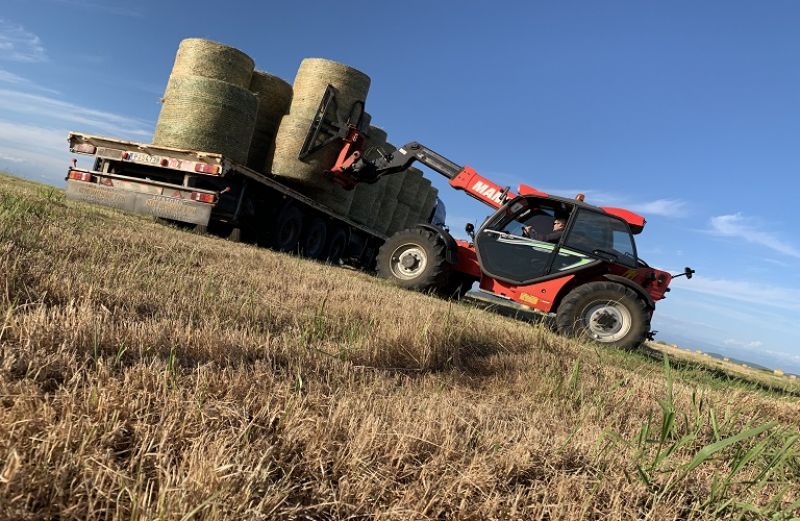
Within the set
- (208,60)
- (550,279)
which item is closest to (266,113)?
(208,60)

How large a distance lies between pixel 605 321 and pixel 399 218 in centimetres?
824

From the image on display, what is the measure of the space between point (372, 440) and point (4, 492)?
37.9 inches

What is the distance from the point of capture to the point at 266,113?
9469 mm

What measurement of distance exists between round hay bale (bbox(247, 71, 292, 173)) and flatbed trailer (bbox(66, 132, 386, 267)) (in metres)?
0.62

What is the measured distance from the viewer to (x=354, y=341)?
2.87m

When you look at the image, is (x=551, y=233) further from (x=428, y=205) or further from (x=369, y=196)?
(x=428, y=205)

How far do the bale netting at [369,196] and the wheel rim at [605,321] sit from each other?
601cm

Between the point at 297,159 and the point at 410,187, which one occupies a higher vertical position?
the point at 410,187

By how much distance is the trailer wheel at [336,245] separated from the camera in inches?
412

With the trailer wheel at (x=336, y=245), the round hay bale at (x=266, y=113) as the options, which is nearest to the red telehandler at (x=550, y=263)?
the trailer wheel at (x=336, y=245)

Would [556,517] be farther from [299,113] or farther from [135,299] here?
[299,113]

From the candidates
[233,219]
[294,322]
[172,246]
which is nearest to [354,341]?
[294,322]

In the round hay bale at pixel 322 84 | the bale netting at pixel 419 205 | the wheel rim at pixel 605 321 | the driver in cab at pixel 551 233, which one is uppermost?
the round hay bale at pixel 322 84

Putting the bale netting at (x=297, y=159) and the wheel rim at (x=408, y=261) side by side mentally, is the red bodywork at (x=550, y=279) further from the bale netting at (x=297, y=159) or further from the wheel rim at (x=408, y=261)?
the bale netting at (x=297, y=159)
